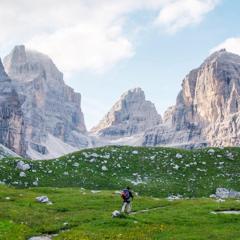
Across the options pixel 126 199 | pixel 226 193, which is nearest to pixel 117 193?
pixel 126 199

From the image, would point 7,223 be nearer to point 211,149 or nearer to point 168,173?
point 168,173

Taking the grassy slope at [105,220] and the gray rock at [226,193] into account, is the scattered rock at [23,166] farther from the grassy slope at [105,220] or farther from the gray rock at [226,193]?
the gray rock at [226,193]

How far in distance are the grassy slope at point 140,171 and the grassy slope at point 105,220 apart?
614 inches

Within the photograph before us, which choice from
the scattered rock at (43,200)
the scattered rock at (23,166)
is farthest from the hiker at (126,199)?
the scattered rock at (23,166)

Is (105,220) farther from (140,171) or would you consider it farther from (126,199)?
(140,171)

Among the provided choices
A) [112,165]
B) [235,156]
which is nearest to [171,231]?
[112,165]

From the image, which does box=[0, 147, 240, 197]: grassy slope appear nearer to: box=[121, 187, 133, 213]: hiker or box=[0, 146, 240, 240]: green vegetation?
box=[0, 146, 240, 240]: green vegetation

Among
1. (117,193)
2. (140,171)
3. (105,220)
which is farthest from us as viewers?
(140,171)

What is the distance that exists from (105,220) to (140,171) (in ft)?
118

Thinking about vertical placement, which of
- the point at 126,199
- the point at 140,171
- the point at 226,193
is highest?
the point at 140,171

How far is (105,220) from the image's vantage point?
37.8m

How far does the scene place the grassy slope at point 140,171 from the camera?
6800 cm

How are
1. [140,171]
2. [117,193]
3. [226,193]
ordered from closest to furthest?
1. [117,193]
2. [226,193]
3. [140,171]

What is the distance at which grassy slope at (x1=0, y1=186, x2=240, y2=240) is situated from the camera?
33375 mm
